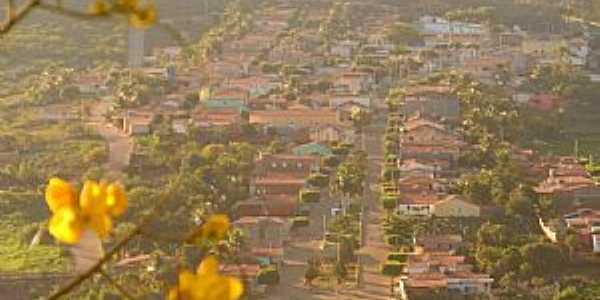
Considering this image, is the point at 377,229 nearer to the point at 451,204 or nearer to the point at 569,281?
the point at 451,204

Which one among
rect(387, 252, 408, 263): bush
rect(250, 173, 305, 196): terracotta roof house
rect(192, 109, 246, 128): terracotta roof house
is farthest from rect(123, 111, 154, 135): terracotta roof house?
rect(387, 252, 408, 263): bush

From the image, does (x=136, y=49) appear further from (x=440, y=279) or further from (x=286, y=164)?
(x=440, y=279)

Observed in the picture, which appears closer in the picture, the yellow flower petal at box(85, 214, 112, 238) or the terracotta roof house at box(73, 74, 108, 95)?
the yellow flower petal at box(85, 214, 112, 238)

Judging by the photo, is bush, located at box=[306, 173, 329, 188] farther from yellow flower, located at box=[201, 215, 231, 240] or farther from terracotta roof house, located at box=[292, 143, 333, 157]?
yellow flower, located at box=[201, 215, 231, 240]

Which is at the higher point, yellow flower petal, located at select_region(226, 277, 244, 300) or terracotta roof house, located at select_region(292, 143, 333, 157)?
yellow flower petal, located at select_region(226, 277, 244, 300)

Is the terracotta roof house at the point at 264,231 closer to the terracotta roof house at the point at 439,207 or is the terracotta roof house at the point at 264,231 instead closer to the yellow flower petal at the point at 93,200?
the terracotta roof house at the point at 439,207

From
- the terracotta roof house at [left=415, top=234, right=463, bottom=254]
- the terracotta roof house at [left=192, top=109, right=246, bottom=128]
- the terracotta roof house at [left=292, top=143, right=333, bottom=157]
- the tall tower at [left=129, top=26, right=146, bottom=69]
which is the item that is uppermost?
the tall tower at [left=129, top=26, right=146, bottom=69]

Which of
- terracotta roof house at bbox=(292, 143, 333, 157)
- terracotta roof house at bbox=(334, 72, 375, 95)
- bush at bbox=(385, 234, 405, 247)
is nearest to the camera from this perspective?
bush at bbox=(385, 234, 405, 247)

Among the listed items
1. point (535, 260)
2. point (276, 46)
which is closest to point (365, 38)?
point (276, 46)
